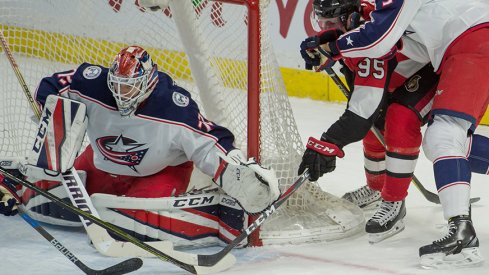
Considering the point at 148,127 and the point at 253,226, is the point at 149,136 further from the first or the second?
the point at 253,226

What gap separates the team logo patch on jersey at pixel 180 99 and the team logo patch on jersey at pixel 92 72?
273 mm

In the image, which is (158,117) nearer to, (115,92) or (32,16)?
(115,92)

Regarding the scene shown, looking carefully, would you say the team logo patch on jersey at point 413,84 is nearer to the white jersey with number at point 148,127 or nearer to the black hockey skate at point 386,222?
the black hockey skate at point 386,222

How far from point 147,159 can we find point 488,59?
1184mm

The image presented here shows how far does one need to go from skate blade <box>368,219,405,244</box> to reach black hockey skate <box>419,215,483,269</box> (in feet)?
1.12

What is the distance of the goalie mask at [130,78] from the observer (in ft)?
11.4

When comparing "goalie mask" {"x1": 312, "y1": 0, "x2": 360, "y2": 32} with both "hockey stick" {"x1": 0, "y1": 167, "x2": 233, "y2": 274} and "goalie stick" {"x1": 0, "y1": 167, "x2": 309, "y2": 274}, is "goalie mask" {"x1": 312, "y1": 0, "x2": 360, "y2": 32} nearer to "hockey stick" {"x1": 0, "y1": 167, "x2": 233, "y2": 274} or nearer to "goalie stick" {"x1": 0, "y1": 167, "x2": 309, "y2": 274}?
"goalie stick" {"x1": 0, "y1": 167, "x2": 309, "y2": 274}

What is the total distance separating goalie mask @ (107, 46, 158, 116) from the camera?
3.46m

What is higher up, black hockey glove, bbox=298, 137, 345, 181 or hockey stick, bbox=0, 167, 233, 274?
black hockey glove, bbox=298, 137, 345, 181

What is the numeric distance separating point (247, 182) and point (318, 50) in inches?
23.4

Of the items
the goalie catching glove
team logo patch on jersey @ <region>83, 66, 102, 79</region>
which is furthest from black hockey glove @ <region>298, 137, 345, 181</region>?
team logo patch on jersey @ <region>83, 66, 102, 79</region>

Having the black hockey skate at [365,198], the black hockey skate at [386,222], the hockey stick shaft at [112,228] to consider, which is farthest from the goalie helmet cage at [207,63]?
the hockey stick shaft at [112,228]

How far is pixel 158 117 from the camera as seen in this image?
358 cm

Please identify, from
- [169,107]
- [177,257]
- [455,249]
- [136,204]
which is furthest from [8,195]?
[455,249]
